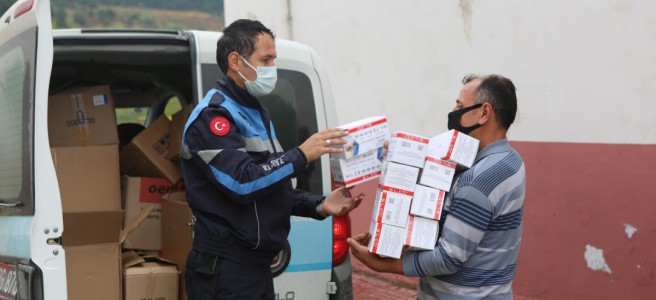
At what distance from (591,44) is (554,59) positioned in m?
0.37

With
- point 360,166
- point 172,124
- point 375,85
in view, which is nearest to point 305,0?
point 375,85

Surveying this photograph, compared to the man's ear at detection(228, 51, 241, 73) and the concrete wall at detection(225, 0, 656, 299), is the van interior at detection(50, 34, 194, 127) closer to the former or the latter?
the man's ear at detection(228, 51, 241, 73)

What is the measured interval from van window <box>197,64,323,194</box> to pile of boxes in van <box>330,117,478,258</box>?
1211 mm

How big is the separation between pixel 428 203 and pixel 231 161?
0.75 metres

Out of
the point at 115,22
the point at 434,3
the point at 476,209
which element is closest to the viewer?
the point at 476,209

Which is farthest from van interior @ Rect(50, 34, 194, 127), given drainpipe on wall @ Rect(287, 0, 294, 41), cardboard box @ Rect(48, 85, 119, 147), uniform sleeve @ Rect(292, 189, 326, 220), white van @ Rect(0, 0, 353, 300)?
drainpipe on wall @ Rect(287, 0, 294, 41)

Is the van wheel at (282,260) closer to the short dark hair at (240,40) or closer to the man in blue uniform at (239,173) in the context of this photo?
the man in blue uniform at (239,173)

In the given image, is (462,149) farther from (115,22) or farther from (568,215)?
(115,22)

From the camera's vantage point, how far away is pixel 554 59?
246 inches

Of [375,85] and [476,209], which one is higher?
[375,85]

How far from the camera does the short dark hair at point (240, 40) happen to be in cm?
338

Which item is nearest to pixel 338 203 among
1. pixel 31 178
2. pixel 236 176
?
pixel 236 176

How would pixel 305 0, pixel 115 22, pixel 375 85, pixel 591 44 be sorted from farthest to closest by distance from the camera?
pixel 115 22, pixel 305 0, pixel 375 85, pixel 591 44

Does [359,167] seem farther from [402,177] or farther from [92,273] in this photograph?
[92,273]
